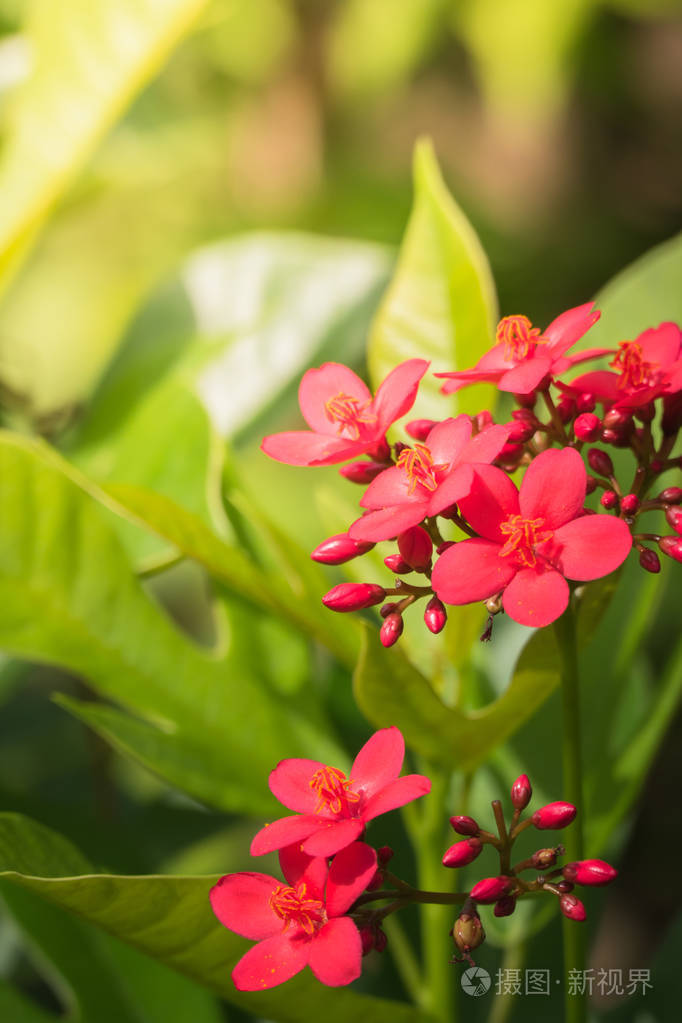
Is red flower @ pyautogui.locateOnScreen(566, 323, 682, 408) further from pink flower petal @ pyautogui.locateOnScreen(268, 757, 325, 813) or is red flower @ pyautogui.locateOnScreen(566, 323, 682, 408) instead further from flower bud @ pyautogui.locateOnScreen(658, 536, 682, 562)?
pink flower petal @ pyautogui.locateOnScreen(268, 757, 325, 813)

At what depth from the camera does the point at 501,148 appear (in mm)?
2824

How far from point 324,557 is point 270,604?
118 mm

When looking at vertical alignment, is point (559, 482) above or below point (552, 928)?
above

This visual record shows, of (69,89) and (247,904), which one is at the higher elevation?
(69,89)

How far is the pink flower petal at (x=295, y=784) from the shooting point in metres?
0.35

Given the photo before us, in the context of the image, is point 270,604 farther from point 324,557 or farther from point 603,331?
point 603,331

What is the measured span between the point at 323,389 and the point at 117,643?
0.17 meters

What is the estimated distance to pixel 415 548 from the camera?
0.37 meters

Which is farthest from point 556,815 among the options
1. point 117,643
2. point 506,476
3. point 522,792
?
point 117,643

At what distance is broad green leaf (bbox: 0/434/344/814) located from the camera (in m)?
0.49

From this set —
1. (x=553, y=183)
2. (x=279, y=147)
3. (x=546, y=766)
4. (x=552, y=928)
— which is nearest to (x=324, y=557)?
(x=546, y=766)

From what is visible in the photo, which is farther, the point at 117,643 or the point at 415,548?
the point at 117,643

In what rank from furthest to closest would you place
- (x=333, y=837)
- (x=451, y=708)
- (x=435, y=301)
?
(x=435, y=301)
(x=451, y=708)
(x=333, y=837)

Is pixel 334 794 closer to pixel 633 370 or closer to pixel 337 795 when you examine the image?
pixel 337 795
